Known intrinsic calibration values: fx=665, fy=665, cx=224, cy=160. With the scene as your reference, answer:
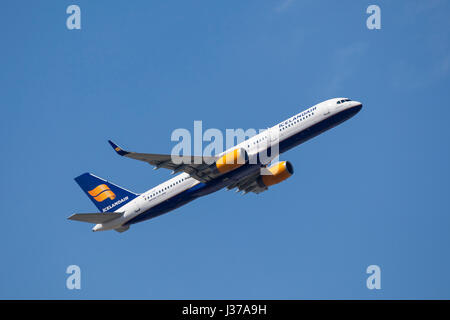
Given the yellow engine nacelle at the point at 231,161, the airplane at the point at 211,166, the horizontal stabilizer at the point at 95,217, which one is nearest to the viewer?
the yellow engine nacelle at the point at 231,161

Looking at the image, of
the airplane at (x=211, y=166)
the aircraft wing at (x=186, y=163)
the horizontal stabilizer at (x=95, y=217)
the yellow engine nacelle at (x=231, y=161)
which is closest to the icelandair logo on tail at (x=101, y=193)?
the airplane at (x=211, y=166)

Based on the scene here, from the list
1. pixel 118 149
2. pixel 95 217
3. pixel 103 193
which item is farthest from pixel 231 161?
pixel 103 193

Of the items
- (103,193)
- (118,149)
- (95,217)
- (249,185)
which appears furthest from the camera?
(249,185)

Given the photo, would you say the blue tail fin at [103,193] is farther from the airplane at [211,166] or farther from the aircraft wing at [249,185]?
the aircraft wing at [249,185]

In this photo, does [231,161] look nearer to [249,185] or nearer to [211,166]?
[211,166]

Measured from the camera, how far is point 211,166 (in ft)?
A: 200

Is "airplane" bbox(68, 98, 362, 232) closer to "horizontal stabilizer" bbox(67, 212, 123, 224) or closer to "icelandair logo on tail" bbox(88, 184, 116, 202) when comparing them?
"horizontal stabilizer" bbox(67, 212, 123, 224)

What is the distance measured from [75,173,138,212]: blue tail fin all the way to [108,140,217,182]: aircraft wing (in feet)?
22.3

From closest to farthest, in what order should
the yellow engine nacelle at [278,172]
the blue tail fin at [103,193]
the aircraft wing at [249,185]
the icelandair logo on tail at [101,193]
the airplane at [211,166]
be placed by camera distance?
the airplane at [211,166] → the blue tail fin at [103,193] → the yellow engine nacelle at [278,172] → the icelandair logo on tail at [101,193] → the aircraft wing at [249,185]

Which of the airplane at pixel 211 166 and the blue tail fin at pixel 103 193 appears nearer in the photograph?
the airplane at pixel 211 166

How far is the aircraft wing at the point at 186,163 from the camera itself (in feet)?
196

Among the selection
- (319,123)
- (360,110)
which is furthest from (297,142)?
(360,110)

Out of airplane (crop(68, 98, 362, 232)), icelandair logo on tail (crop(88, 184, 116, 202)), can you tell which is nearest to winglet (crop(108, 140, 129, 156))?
airplane (crop(68, 98, 362, 232))

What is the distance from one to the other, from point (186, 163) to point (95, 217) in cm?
1085
